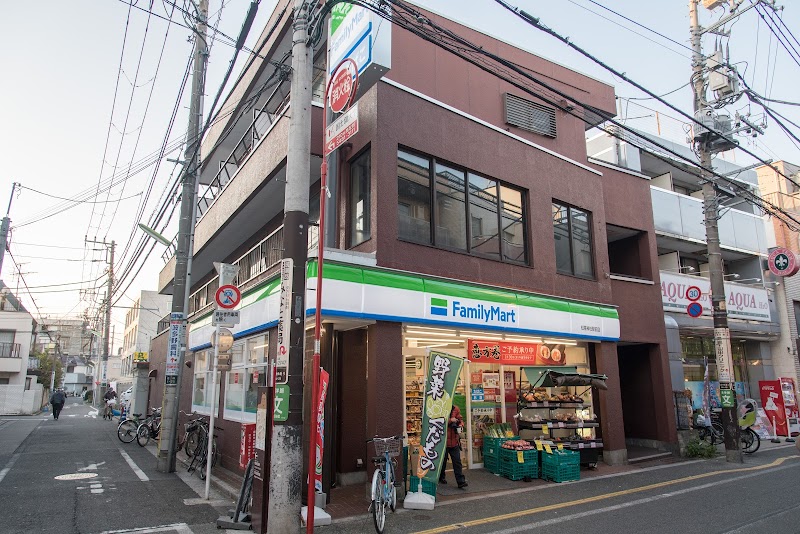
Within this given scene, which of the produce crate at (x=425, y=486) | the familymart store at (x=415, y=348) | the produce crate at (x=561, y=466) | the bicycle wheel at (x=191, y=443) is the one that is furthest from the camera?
the bicycle wheel at (x=191, y=443)

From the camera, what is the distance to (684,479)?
11469mm

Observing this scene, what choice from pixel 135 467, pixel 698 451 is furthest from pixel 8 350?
pixel 698 451

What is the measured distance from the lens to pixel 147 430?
716 inches

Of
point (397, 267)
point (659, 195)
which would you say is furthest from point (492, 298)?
point (659, 195)

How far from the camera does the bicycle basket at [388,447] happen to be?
8438 millimetres

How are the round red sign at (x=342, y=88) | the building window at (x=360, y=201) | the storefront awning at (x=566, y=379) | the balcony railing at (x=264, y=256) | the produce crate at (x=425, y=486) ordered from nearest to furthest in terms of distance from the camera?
the round red sign at (x=342, y=88)
the produce crate at (x=425, y=486)
the building window at (x=360, y=201)
the balcony railing at (x=264, y=256)
the storefront awning at (x=566, y=379)

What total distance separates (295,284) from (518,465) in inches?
265

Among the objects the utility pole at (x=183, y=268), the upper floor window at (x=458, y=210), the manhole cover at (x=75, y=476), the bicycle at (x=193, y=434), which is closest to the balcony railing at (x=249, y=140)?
the utility pole at (x=183, y=268)

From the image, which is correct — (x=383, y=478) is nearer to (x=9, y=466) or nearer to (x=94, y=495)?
(x=94, y=495)

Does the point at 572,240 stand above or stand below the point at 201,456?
above

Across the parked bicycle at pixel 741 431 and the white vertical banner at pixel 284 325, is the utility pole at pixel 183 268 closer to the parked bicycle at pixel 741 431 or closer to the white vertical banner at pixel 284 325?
the white vertical banner at pixel 284 325

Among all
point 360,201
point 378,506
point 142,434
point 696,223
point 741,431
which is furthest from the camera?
point 696,223

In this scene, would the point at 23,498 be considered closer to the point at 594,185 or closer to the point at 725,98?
the point at 594,185

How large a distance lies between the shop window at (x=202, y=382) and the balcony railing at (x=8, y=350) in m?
36.6
